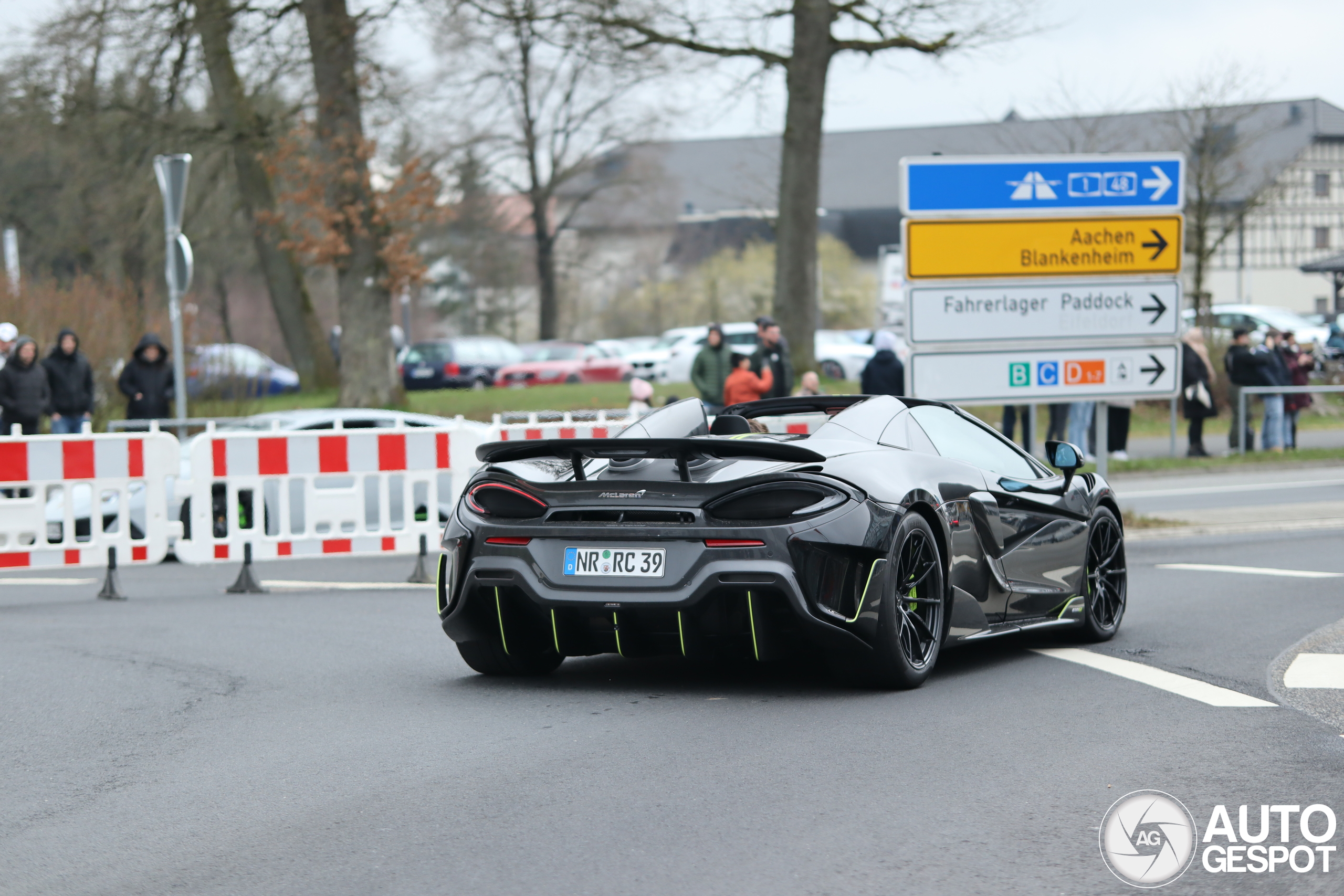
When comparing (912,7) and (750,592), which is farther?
(912,7)

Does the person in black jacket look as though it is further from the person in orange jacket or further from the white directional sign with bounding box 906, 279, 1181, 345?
the white directional sign with bounding box 906, 279, 1181, 345

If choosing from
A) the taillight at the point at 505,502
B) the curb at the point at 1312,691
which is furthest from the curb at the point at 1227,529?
the taillight at the point at 505,502

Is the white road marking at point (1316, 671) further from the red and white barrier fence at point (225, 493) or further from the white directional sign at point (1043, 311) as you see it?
the white directional sign at point (1043, 311)

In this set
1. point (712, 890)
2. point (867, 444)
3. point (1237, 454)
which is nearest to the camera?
point (712, 890)

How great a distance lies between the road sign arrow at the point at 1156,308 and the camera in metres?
15.5

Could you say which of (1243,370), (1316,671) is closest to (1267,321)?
(1243,370)

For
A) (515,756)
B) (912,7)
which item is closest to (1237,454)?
(912,7)

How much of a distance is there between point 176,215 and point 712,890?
14549mm

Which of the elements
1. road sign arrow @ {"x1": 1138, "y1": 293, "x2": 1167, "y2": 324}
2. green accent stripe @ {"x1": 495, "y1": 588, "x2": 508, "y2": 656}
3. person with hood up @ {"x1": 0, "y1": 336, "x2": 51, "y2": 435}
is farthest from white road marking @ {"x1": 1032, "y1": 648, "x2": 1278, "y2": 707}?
person with hood up @ {"x1": 0, "y1": 336, "x2": 51, "y2": 435}

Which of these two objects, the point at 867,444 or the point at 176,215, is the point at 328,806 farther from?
the point at 176,215

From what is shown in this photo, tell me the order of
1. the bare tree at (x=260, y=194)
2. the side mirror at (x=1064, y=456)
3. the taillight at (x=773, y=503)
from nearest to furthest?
the taillight at (x=773, y=503) < the side mirror at (x=1064, y=456) < the bare tree at (x=260, y=194)

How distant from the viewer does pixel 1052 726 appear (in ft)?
20.9

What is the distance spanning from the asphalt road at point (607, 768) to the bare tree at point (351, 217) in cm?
1724

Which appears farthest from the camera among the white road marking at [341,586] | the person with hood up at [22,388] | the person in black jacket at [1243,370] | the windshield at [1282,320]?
the windshield at [1282,320]
